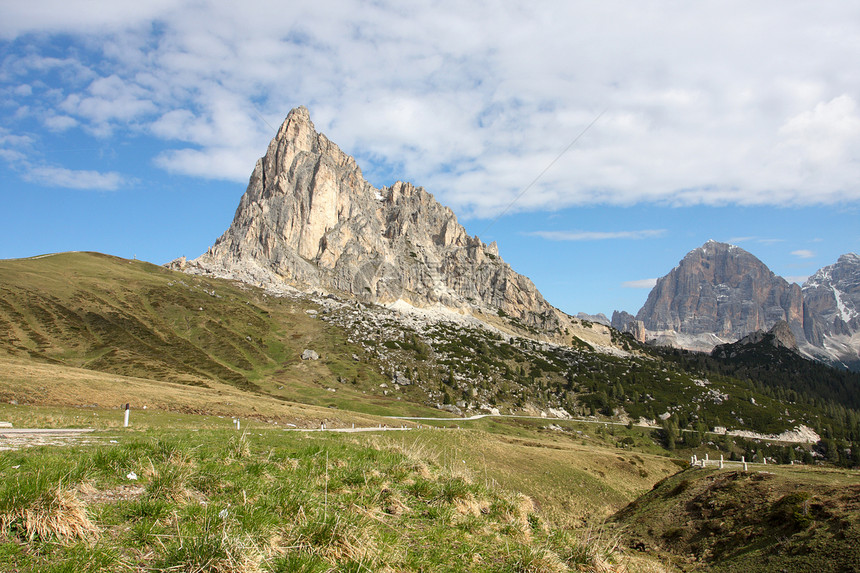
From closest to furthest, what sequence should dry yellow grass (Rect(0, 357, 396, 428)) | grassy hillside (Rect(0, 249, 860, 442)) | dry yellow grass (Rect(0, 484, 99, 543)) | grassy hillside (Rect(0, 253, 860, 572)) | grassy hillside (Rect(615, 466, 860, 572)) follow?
1. dry yellow grass (Rect(0, 484, 99, 543))
2. grassy hillside (Rect(0, 253, 860, 572))
3. grassy hillside (Rect(615, 466, 860, 572))
4. dry yellow grass (Rect(0, 357, 396, 428))
5. grassy hillside (Rect(0, 249, 860, 442))

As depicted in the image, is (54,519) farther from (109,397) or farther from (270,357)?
(270,357)

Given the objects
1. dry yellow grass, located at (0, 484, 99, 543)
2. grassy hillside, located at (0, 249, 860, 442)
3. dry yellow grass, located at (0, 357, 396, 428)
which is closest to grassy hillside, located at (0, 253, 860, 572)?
dry yellow grass, located at (0, 484, 99, 543)

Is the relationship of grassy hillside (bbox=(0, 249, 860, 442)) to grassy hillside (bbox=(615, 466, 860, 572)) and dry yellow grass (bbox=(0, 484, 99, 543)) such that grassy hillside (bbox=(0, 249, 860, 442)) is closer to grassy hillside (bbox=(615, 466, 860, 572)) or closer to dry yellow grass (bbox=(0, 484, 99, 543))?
grassy hillside (bbox=(615, 466, 860, 572))

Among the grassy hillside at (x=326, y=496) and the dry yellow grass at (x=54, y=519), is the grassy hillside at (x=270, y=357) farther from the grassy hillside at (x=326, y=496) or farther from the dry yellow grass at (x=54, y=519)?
the dry yellow grass at (x=54, y=519)

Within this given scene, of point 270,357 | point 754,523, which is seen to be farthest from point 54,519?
point 270,357

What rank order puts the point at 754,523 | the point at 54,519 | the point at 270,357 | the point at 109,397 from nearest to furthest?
the point at 54,519
the point at 754,523
the point at 109,397
the point at 270,357

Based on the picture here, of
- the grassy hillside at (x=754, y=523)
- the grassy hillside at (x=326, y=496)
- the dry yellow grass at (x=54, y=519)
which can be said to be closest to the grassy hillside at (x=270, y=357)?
the grassy hillside at (x=326, y=496)

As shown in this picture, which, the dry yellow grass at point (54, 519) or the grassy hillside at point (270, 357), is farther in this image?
the grassy hillside at point (270, 357)

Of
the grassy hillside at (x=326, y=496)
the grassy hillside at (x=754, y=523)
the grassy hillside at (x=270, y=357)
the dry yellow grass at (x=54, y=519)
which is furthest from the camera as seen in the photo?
the grassy hillside at (x=270, y=357)

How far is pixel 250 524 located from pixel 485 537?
478 cm

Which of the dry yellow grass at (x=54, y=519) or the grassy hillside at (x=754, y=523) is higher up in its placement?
the dry yellow grass at (x=54, y=519)

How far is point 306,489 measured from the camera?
1026 centimetres

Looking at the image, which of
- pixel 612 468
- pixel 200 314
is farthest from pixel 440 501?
pixel 200 314

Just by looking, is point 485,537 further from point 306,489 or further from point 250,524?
point 250,524
